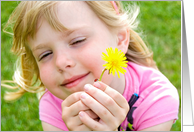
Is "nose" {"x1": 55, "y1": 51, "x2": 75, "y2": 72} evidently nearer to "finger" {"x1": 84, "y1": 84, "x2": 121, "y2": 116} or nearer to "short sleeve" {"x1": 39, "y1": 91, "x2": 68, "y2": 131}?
"finger" {"x1": 84, "y1": 84, "x2": 121, "y2": 116}

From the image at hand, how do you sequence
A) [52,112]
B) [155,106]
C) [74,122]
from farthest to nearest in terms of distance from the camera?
[52,112] < [155,106] < [74,122]

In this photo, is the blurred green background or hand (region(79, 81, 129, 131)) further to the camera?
the blurred green background

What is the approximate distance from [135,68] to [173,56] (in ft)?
5.22

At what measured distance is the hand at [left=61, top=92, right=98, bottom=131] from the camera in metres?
1.29

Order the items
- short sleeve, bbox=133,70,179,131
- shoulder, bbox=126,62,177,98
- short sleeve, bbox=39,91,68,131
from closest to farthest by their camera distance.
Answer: short sleeve, bbox=133,70,179,131, shoulder, bbox=126,62,177,98, short sleeve, bbox=39,91,68,131

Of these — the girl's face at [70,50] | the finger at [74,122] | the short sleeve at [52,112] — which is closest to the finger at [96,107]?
the finger at [74,122]

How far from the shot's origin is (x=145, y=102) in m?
1.82

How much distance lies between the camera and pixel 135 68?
2.04m

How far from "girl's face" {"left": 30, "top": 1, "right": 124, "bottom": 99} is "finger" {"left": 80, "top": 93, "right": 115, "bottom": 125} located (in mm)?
239

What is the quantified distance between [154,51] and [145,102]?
5.74 feet

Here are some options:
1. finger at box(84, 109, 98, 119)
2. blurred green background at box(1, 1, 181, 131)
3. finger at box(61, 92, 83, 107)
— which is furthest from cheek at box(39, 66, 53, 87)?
blurred green background at box(1, 1, 181, 131)

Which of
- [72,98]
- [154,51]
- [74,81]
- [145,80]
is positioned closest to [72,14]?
[74,81]

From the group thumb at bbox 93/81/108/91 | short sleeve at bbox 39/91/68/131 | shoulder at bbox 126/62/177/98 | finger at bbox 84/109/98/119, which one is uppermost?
thumb at bbox 93/81/108/91

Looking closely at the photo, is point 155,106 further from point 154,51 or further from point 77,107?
point 154,51
